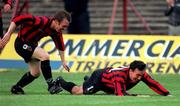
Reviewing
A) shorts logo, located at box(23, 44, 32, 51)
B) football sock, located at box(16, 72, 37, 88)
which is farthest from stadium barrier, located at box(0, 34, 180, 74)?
shorts logo, located at box(23, 44, 32, 51)

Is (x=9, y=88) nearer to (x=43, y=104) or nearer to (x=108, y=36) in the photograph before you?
(x=43, y=104)

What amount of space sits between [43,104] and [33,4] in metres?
16.4

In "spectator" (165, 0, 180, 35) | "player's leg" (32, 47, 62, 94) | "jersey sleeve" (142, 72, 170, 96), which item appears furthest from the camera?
"spectator" (165, 0, 180, 35)

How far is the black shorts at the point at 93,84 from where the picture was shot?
1659 centimetres

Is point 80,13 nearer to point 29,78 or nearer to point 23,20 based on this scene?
point 29,78

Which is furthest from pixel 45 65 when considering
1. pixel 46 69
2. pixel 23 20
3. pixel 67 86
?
pixel 23 20

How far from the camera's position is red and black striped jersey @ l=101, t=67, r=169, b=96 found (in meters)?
16.0

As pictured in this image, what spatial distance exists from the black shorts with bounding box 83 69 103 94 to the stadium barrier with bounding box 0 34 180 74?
6.62m

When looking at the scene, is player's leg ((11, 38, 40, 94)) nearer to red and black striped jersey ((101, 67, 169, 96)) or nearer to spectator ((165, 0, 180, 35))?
red and black striped jersey ((101, 67, 169, 96))

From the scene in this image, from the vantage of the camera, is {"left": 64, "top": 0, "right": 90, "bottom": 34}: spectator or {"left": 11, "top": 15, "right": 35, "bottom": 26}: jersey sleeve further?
{"left": 64, "top": 0, "right": 90, "bottom": 34}: spectator

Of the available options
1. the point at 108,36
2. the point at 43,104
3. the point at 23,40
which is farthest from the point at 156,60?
the point at 43,104

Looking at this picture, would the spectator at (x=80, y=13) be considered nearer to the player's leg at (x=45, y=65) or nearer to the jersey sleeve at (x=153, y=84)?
the player's leg at (x=45, y=65)

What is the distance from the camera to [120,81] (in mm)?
16031

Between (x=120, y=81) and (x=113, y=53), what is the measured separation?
7.75 metres
